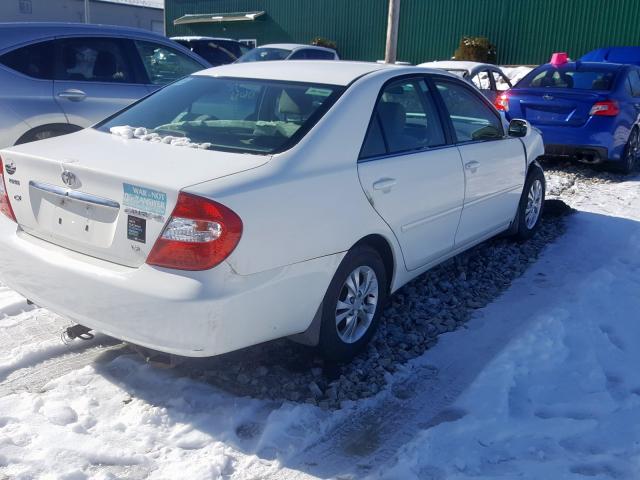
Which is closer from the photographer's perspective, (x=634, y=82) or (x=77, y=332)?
(x=77, y=332)

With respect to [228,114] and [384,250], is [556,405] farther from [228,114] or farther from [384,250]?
[228,114]

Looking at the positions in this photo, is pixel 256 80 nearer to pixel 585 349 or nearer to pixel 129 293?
pixel 129 293

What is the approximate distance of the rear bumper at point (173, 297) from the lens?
115 inches

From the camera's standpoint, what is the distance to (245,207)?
2984 millimetres

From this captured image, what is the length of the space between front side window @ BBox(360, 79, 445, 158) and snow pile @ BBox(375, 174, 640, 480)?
1321 millimetres

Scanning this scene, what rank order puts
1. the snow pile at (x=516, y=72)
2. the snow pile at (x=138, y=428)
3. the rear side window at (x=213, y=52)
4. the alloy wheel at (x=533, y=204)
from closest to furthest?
the snow pile at (x=138, y=428) < the alloy wheel at (x=533, y=204) < the rear side window at (x=213, y=52) < the snow pile at (x=516, y=72)

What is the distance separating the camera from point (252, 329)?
122 inches

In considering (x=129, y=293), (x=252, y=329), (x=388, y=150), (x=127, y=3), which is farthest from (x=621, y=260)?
(x=127, y=3)

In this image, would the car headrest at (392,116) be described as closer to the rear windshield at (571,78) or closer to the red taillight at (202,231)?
the red taillight at (202,231)

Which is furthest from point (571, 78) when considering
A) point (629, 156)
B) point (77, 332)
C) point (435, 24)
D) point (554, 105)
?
point (435, 24)

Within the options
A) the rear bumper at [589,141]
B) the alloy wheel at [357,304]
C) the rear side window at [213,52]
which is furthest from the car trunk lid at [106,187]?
the rear side window at [213,52]

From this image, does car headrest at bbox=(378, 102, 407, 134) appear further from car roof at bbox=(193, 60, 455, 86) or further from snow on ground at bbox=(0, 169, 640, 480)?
snow on ground at bbox=(0, 169, 640, 480)

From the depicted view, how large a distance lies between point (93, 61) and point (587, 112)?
19.6ft

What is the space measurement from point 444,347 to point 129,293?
6.62ft
